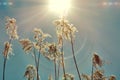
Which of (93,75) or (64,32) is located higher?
(64,32)

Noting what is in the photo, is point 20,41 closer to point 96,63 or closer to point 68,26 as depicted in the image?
point 68,26

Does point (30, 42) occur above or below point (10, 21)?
below

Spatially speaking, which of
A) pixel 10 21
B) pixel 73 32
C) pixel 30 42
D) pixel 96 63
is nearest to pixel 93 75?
pixel 96 63

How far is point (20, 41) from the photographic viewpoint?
48.0 meters

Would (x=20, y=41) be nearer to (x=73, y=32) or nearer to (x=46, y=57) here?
(x=46, y=57)

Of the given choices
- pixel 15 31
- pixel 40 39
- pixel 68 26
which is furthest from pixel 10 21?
pixel 68 26

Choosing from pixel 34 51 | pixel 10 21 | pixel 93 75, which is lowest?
pixel 93 75

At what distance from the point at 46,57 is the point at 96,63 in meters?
6.63

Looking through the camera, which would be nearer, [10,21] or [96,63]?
[96,63]

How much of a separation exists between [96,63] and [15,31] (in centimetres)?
1207

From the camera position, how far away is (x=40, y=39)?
156 ft

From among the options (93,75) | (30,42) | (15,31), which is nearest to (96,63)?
(93,75)

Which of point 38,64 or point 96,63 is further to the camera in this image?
point 38,64

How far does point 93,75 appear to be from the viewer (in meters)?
47.7
